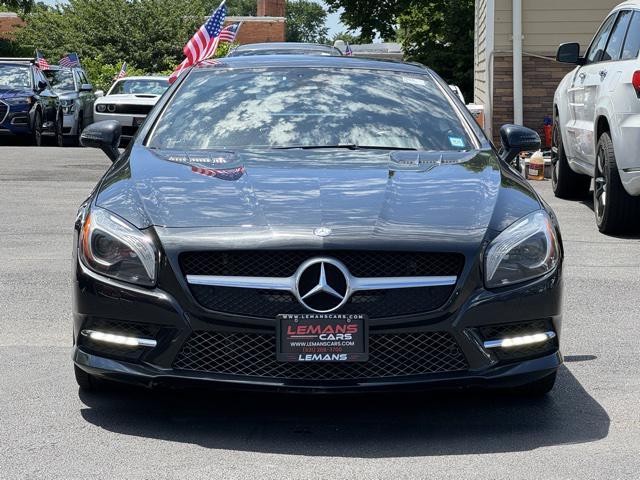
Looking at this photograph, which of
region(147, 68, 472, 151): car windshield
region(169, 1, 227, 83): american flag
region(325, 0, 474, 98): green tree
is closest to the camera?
region(147, 68, 472, 151): car windshield

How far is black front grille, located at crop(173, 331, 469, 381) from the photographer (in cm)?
477

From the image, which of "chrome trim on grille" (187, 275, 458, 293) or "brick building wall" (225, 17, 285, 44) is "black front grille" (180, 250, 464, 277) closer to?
"chrome trim on grille" (187, 275, 458, 293)

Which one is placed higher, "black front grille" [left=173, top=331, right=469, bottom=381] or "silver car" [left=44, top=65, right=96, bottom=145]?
"black front grille" [left=173, top=331, right=469, bottom=381]

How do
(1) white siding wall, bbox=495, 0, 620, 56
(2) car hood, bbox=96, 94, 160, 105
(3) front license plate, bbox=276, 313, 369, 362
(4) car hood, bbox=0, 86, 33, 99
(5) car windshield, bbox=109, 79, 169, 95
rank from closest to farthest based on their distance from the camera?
1. (3) front license plate, bbox=276, 313, 369, 362
2. (1) white siding wall, bbox=495, 0, 620, 56
3. (4) car hood, bbox=0, 86, 33, 99
4. (2) car hood, bbox=96, 94, 160, 105
5. (5) car windshield, bbox=109, 79, 169, 95

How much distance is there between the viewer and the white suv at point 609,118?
9930mm

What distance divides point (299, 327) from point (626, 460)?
1.23 metres

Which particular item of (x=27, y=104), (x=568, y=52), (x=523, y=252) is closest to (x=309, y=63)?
(x=523, y=252)

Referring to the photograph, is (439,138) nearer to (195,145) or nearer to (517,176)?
(517,176)

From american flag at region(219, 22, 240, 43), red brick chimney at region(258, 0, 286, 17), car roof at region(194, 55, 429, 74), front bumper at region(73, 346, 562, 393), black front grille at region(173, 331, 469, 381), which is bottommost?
red brick chimney at region(258, 0, 286, 17)

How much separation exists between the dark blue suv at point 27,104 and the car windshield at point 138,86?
7.38 ft

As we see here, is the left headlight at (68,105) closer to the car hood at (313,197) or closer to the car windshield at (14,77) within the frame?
the car windshield at (14,77)

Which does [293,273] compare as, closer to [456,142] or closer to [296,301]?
[296,301]

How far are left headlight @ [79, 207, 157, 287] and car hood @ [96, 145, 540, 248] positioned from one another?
6 centimetres

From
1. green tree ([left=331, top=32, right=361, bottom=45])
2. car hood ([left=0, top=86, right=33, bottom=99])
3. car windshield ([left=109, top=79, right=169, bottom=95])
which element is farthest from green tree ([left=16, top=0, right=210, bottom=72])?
car hood ([left=0, top=86, right=33, bottom=99])
